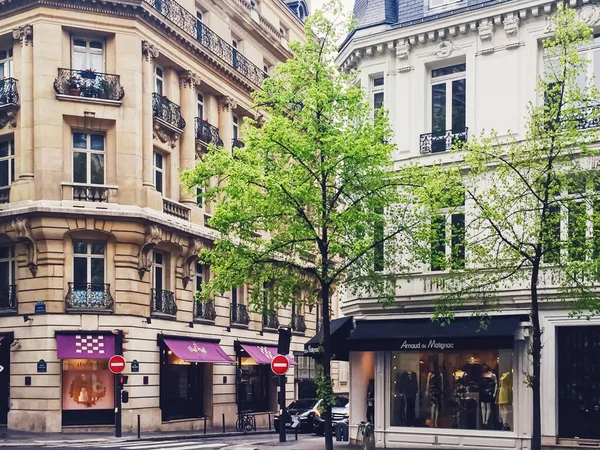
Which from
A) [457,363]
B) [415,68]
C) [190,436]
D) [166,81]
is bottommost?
[190,436]

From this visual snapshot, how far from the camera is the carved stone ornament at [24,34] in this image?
36.1 m

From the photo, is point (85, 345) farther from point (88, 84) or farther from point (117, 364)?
point (88, 84)

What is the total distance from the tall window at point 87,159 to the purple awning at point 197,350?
732 cm

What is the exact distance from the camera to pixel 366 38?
26.9 m

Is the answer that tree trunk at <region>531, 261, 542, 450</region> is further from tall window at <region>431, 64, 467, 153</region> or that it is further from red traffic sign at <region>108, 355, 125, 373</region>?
red traffic sign at <region>108, 355, 125, 373</region>

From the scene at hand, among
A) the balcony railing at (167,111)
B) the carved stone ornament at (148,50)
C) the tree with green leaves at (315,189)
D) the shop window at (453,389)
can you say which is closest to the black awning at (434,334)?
the shop window at (453,389)

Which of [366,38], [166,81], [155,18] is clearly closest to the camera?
[366,38]

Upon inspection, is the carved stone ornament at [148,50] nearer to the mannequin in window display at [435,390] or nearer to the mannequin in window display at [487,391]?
the mannequin in window display at [435,390]

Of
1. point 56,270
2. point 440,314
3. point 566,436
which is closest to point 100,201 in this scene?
point 56,270

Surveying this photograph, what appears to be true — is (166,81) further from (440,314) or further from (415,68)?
(440,314)

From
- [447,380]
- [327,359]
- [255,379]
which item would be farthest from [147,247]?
[327,359]

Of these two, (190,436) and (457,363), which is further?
(190,436)

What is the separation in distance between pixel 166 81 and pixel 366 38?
15.7m

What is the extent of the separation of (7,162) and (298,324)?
2154 centimetres
